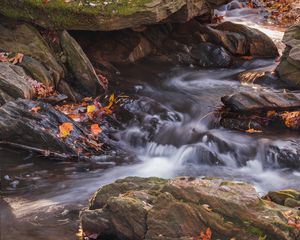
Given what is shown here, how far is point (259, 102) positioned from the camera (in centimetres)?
820

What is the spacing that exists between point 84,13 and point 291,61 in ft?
15.9

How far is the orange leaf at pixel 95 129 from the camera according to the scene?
7658mm

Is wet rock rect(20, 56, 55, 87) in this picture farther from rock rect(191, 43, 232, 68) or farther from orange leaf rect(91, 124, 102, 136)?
rock rect(191, 43, 232, 68)

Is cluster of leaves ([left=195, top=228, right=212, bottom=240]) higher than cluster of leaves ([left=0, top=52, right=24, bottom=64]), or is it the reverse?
cluster of leaves ([left=0, top=52, right=24, bottom=64])

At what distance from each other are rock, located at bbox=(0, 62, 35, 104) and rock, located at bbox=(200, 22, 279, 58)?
20.0 ft

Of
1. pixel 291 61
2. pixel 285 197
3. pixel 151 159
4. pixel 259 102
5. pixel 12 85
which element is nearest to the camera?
pixel 285 197

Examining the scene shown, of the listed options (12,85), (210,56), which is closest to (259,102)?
(210,56)

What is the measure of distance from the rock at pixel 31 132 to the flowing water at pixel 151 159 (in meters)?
0.21

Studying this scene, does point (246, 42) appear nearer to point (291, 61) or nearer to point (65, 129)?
point (291, 61)

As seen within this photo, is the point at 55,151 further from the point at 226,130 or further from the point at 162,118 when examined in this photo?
the point at 226,130

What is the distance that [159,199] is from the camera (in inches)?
164

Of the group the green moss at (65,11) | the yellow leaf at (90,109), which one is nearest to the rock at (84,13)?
the green moss at (65,11)

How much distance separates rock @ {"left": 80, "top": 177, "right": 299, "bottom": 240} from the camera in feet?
12.9

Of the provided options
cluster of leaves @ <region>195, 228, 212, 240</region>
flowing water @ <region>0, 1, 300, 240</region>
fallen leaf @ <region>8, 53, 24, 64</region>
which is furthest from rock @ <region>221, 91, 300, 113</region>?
cluster of leaves @ <region>195, 228, 212, 240</region>
